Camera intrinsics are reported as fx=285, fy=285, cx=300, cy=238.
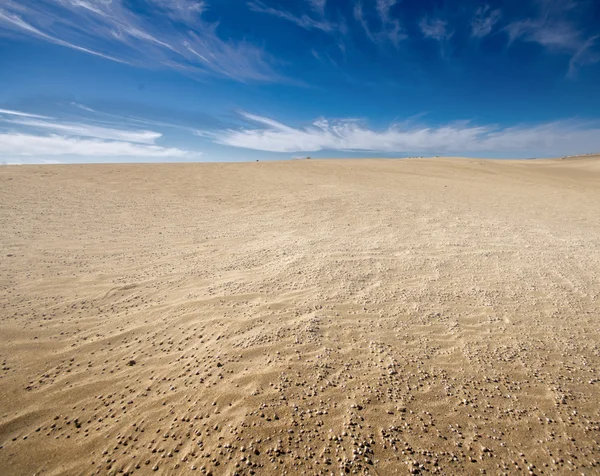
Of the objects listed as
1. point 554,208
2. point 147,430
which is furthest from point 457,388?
point 554,208

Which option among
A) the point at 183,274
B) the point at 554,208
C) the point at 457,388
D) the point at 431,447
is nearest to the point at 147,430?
the point at 431,447

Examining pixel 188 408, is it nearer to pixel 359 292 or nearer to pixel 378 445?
pixel 378 445

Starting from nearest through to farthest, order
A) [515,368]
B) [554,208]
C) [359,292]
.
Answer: [515,368], [359,292], [554,208]

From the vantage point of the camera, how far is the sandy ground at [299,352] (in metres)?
2.57

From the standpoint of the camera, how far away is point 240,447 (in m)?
2.56

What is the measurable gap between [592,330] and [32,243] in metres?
12.0

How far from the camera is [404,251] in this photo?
23.5 ft

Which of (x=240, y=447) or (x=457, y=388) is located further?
(x=457, y=388)

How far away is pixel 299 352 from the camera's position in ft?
12.1

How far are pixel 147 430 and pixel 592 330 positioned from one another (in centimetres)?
596

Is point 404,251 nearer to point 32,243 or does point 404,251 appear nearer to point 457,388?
point 457,388

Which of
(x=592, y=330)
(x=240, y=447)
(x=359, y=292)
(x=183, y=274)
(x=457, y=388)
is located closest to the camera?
(x=240, y=447)

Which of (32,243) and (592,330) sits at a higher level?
(32,243)

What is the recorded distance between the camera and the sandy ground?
257 cm
